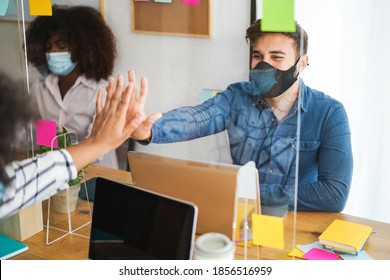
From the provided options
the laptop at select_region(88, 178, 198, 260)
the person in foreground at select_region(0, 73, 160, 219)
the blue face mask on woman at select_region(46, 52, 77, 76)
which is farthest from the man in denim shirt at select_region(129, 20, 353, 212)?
the blue face mask on woman at select_region(46, 52, 77, 76)

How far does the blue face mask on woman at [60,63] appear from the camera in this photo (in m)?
1.74

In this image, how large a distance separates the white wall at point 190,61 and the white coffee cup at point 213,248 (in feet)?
0.84

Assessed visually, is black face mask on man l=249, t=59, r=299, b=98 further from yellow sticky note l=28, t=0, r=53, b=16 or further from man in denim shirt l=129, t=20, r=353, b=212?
yellow sticky note l=28, t=0, r=53, b=16

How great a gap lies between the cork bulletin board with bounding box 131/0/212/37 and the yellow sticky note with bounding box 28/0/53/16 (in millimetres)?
315

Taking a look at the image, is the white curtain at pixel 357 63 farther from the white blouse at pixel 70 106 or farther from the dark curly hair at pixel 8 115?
the dark curly hair at pixel 8 115

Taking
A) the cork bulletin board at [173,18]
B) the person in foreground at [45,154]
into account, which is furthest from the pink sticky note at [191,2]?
the person in foreground at [45,154]

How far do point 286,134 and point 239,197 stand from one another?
0.23m

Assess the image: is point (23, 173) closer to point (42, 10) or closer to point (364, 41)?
point (42, 10)

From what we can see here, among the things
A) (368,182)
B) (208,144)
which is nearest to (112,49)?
(208,144)

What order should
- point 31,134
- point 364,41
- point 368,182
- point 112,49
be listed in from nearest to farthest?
point 112,49 < point 31,134 < point 364,41 < point 368,182

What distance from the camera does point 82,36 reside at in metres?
1.71

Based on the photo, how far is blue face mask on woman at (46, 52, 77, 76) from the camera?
1735mm

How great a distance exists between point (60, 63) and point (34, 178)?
1.89 feet

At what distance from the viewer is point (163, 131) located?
61.1 inches
